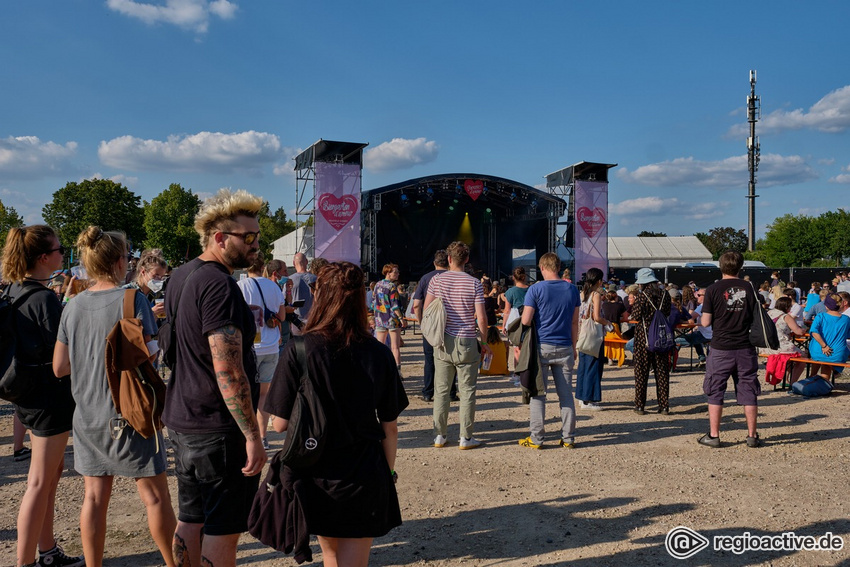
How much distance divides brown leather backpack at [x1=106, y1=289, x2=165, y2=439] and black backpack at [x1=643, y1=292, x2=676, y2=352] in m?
5.28

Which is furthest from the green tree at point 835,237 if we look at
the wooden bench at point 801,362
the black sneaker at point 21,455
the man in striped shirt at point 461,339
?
the black sneaker at point 21,455

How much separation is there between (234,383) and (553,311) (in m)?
3.67

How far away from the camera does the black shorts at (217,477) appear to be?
220 centimetres

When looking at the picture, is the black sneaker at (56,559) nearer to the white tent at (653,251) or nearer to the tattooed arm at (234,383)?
the tattooed arm at (234,383)

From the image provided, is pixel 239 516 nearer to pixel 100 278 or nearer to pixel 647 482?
pixel 100 278

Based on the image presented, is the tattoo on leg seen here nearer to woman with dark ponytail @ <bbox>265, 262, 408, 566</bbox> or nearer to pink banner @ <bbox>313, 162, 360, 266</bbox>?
woman with dark ponytail @ <bbox>265, 262, 408, 566</bbox>

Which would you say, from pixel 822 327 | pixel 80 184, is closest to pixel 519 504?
pixel 822 327

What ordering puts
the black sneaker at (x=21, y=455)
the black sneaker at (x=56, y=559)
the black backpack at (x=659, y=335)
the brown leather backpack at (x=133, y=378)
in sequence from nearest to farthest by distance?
the brown leather backpack at (x=133, y=378), the black sneaker at (x=56, y=559), the black sneaker at (x=21, y=455), the black backpack at (x=659, y=335)

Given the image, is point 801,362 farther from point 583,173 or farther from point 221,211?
point 583,173

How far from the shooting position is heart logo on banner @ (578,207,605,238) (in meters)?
25.8

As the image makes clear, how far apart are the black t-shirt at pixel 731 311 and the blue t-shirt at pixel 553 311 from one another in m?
1.30

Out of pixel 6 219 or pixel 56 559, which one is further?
pixel 6 219

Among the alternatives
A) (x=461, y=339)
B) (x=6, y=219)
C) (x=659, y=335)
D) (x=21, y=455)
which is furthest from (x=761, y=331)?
(x=6, y=219)

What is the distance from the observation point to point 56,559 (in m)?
3.09
